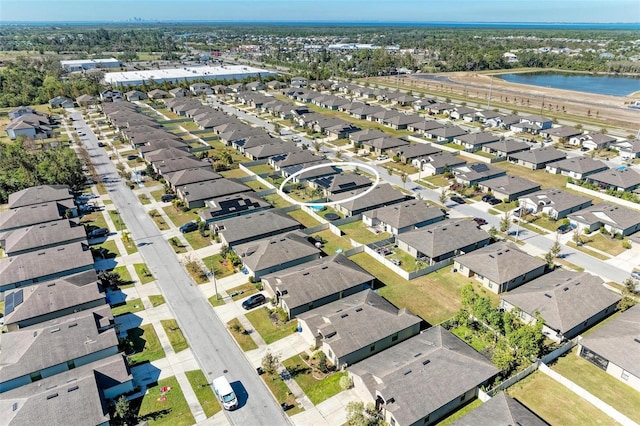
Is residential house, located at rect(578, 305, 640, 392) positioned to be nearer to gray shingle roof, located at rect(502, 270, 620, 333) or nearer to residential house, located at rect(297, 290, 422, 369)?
gray shingle roof, located at rect(502, 270, 620, 333)

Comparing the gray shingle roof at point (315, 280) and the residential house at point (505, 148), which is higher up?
the residential house at point (505, 148)

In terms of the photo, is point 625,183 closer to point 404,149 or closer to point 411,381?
point 404,149

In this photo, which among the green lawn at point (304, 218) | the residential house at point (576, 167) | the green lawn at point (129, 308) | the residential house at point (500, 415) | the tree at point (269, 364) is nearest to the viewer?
the residential house at point (500, 415)

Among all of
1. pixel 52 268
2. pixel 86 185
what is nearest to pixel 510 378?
pixel 52 268

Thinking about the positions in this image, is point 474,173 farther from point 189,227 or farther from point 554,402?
point 189,227

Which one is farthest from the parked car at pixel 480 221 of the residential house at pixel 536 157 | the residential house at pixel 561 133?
the residential house at pixel 561 133

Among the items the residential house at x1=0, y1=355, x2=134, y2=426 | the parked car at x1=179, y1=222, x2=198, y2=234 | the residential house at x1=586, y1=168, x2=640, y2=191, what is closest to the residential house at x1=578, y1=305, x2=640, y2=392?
the residential house at x1=0, y1=355, x2=134, y2=426

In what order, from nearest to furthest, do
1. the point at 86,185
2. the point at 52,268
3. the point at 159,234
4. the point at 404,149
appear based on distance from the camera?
the point at 52,268 → the point at 159,234 → the point at 86,185 → the point at 404,149

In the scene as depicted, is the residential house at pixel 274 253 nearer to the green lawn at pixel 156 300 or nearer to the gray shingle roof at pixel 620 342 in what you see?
the green lawn at pixel 156 300
